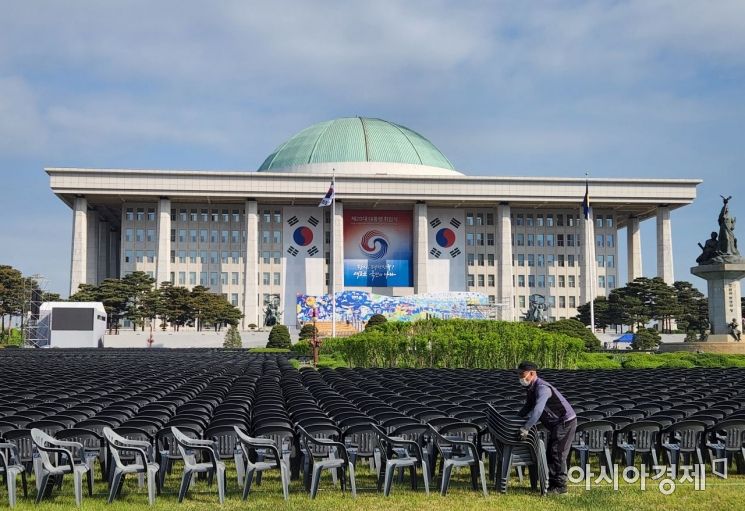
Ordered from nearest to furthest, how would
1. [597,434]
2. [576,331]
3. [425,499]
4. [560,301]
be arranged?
1. [425,499]
2. [597,434]
3. [576,331]
4. [560,301]

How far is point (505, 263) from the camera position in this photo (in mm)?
105250

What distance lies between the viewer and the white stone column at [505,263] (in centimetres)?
10462

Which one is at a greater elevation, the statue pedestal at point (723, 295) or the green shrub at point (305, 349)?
the statue pedestal at point (723, 295)

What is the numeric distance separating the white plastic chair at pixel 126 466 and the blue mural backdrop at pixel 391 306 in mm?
82418

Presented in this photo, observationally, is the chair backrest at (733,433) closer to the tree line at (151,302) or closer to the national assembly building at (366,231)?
the tree line at (151,302)

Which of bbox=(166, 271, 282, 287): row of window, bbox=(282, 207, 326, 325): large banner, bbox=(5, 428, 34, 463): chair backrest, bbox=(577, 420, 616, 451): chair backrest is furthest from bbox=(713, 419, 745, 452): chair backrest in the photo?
bbox=(166, 271, 282, 287): row of window

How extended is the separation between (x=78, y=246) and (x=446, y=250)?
157 ft

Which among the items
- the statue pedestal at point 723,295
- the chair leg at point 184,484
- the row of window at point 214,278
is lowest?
the chair leg at point 184,484

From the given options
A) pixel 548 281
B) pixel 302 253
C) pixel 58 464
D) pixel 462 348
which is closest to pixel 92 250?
pixel 302 253

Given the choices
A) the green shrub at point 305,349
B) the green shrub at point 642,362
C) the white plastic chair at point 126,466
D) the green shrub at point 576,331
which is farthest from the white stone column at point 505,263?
the white plastic chair at point 126,466

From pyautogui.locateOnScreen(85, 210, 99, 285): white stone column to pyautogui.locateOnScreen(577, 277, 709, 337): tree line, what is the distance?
6257 cm

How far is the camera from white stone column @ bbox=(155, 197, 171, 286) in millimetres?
100562

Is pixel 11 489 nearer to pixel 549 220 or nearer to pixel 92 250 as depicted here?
pixel 92 250

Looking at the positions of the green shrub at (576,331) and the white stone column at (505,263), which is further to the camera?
the white stone column at (505,263)
